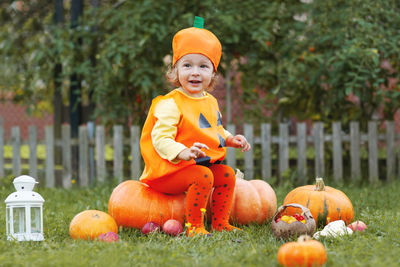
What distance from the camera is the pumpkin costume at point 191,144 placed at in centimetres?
319

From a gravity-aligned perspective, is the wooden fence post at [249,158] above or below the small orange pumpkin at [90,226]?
above

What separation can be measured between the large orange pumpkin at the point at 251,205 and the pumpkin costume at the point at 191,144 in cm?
22

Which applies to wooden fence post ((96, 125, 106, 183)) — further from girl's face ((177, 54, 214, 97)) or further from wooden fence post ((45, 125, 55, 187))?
girl's face ((177, 54, 214, 97))

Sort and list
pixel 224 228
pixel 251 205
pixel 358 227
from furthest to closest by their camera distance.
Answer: pixel 251 205, pixel 224 228, pixel 358 227

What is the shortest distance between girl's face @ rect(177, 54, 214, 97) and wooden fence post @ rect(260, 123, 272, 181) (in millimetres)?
2675

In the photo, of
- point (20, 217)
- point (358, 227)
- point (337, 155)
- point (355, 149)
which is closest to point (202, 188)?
point (358, 227)

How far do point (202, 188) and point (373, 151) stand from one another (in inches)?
136

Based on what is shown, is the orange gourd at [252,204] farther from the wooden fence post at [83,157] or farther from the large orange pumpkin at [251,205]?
the wooden fence post at [83,157]

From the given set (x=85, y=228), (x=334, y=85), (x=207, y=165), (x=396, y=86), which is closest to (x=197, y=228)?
(x=207, y=165)

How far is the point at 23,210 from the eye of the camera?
9.77 ft

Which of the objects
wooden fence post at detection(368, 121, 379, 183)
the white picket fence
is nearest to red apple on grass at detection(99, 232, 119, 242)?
the white picket fence

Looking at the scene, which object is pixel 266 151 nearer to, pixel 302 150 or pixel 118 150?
pixel 302 150

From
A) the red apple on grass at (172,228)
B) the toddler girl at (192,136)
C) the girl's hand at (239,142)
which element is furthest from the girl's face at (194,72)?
the red apple on grass at (172,228)

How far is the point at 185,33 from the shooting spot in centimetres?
324
